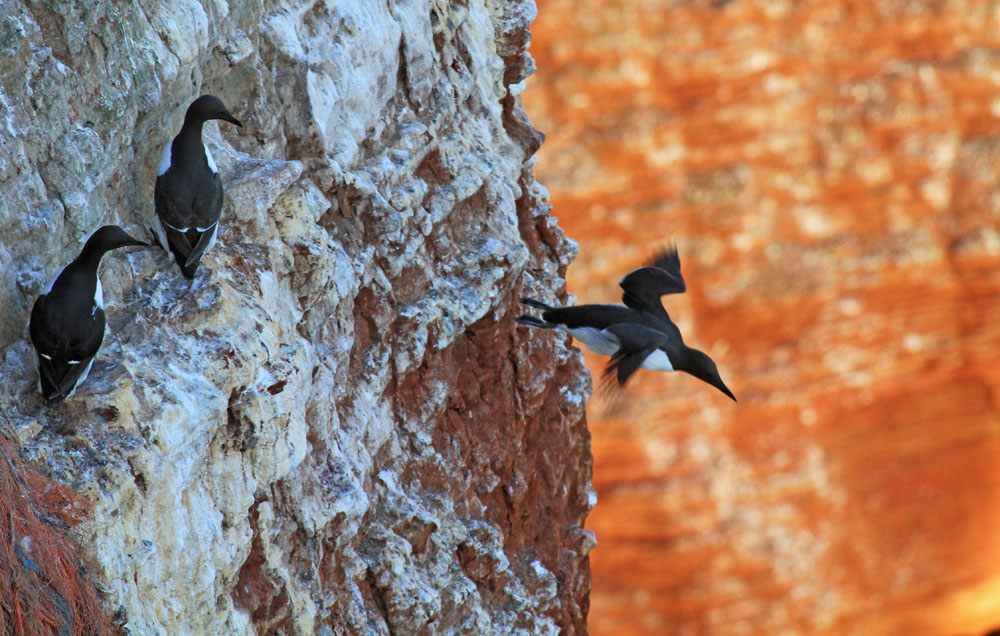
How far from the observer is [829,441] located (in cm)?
1308

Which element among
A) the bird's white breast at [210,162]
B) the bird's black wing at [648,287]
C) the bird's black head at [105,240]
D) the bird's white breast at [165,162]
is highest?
the bird's black wing at [648,287]

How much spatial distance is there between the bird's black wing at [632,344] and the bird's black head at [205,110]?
1771mm

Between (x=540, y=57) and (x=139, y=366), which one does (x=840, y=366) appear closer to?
(x=540, y=57)

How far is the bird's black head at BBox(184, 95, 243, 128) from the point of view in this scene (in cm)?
330

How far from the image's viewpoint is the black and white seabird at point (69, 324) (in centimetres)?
269

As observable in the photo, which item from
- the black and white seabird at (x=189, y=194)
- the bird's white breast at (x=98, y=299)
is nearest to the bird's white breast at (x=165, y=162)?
the black and white seabird at (x=189, y=194)

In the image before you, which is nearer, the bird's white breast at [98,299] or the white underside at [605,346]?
the bird's white breast at [98,299]

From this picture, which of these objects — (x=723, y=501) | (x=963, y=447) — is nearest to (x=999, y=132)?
(x=963, y=447)

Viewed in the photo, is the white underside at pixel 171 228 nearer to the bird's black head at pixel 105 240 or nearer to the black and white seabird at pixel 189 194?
the black and white seabird at pixel 189 194

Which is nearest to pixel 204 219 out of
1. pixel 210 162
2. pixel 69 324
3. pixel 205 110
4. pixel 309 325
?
pixel 210 162

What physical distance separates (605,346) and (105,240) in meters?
2.35

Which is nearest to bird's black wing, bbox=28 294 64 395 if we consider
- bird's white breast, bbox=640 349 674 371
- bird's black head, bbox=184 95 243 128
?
bird's black head, bbox=184 95 243 128

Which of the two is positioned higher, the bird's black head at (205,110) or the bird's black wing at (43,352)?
the bird's black head at (205,110)

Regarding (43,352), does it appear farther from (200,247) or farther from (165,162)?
(165,162)
